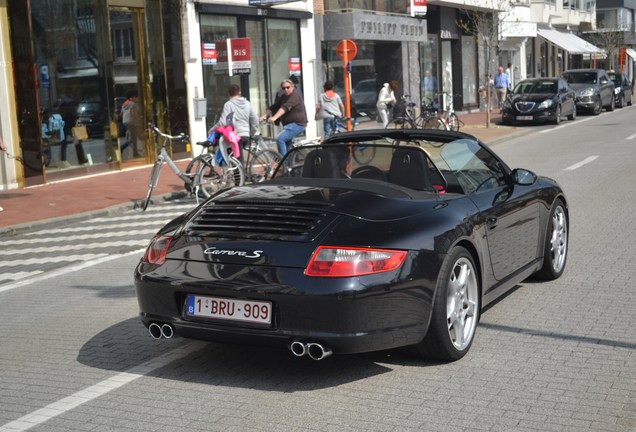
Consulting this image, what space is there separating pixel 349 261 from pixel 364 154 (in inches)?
62.0

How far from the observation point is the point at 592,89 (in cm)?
3844

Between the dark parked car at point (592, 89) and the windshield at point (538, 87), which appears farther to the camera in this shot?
the dark parked car at point (592, 89)

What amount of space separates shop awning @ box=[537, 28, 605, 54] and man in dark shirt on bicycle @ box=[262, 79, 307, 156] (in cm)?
3877

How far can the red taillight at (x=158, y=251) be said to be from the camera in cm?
561

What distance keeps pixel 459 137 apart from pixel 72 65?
1455 cm

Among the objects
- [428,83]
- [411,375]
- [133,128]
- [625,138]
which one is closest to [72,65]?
[133,128]

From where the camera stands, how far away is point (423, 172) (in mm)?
6230

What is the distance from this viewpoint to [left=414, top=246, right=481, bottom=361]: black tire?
17.7 ft

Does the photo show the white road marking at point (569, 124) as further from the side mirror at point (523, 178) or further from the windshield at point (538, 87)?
the side mirror at point (523, 178)

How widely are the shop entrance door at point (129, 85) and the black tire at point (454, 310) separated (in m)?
16.1

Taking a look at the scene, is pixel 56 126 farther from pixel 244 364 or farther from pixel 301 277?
pixel 301 277

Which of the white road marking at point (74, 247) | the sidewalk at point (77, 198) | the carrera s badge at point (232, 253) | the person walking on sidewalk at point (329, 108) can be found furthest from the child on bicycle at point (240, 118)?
the carrera s badge at point (232, 253)

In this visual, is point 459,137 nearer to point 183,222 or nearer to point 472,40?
point 183,222

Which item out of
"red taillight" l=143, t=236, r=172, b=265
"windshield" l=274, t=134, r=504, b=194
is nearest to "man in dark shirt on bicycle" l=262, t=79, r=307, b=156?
"windshield" l=274, t=134, r=504, b=194
